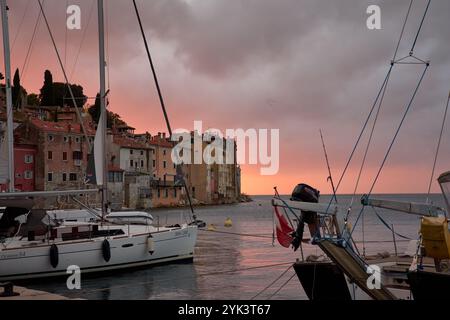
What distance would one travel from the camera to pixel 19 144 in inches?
3147

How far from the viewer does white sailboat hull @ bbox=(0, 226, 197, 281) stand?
21594 mm

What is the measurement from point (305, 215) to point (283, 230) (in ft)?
1.91

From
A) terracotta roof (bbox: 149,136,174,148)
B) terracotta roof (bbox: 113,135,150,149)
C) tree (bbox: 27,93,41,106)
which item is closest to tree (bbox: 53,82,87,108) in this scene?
tree (bbox: 27,93,41,106)

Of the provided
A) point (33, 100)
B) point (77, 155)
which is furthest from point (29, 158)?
point (33, 100)

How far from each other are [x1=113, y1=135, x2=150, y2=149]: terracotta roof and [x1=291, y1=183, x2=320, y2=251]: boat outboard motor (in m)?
91.4

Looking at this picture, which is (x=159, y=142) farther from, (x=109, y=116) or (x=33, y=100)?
(x=33, y=100)

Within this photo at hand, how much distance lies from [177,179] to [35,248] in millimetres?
6885

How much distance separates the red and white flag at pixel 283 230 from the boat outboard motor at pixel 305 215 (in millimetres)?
134

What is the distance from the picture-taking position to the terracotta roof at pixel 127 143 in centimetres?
10278

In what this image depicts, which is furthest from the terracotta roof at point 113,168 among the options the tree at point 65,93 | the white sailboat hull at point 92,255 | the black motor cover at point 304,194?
the black motor cover at point 304,194

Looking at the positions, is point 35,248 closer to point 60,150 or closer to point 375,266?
point 375,266

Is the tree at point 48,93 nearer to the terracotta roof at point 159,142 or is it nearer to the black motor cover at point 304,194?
the terracotta roof at point 159,142

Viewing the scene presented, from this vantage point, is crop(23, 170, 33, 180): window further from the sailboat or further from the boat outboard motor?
the boat outboard motor

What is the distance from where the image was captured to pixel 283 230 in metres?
12.6
